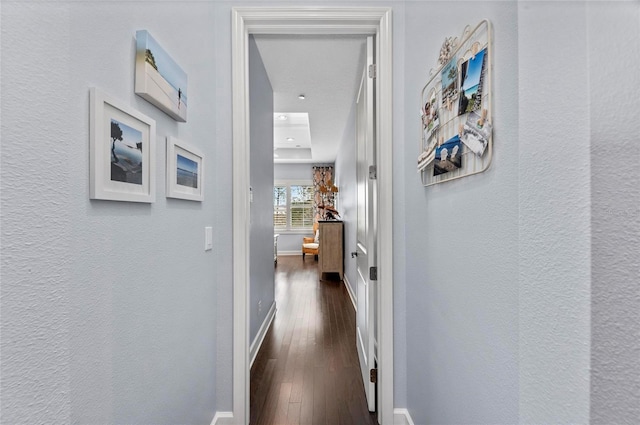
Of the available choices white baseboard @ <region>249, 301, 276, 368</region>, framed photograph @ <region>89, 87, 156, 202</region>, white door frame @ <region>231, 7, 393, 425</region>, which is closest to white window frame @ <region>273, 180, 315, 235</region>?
white baseboard @ <region>249, 301, 276, 368</region>

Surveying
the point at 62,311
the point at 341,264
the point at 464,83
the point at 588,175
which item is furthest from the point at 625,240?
the point at 341,264

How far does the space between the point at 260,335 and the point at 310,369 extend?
623mm

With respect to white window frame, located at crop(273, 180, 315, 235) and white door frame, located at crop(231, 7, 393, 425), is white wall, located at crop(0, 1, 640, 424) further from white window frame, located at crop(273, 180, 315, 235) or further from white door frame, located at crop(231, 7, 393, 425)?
white window frame, located at crop(273, 180, 315, 235)

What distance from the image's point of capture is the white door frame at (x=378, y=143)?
1.55 m

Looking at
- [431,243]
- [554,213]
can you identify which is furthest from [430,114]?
[554,213]

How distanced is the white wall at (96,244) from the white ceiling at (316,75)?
0.99 meters

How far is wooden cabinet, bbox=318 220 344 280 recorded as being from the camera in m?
5.08

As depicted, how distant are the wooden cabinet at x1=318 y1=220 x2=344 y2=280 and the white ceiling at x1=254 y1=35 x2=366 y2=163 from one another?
1.64 metres

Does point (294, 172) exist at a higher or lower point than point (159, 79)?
higher

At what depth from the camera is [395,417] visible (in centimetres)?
157

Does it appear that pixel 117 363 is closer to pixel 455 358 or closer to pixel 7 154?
pixel 7 154

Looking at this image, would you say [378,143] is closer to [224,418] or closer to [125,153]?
[125,153]

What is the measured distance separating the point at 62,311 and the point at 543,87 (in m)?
1.01

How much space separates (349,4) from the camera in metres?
1.56
